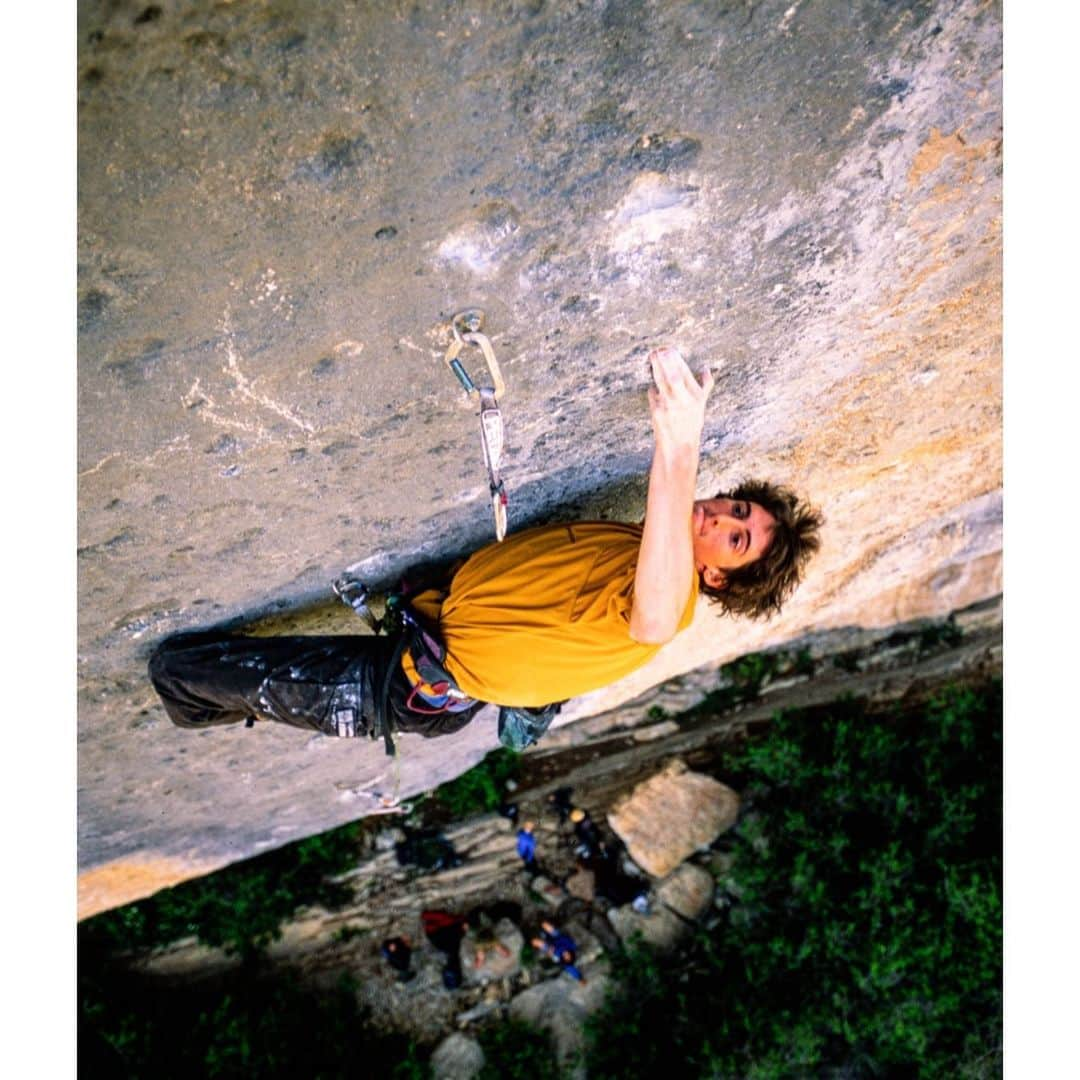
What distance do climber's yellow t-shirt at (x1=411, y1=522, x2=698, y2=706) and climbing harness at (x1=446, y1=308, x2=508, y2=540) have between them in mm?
133

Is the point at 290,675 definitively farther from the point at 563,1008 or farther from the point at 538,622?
the point at 563,1008

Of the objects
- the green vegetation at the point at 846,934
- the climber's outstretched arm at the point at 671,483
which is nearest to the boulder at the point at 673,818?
the green vegetation at the point at 846,934

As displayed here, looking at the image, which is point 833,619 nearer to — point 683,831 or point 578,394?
point 683,831

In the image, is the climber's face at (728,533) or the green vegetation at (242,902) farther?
the green vegetation at (242,902)

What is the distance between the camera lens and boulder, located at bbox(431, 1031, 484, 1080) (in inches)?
191

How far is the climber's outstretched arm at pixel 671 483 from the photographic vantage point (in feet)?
5.73

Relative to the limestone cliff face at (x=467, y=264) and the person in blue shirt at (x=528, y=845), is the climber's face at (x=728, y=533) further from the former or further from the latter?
the person in blue shirt at (x=528, y=845)

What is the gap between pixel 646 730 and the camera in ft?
17.1

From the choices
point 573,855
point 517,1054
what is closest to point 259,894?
point 517,1054

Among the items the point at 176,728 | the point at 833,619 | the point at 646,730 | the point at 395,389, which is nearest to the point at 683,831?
the point at 646,730

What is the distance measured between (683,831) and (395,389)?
3.92 metres

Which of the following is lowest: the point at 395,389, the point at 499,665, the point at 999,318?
the point at 499,665

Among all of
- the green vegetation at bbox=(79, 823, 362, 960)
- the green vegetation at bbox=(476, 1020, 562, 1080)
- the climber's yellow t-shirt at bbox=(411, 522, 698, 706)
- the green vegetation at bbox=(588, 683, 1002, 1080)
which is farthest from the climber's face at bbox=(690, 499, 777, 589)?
the green vegetation at bbox=(476, 1020, 562, 1080)

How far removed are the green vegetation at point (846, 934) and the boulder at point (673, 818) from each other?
0.65ft
